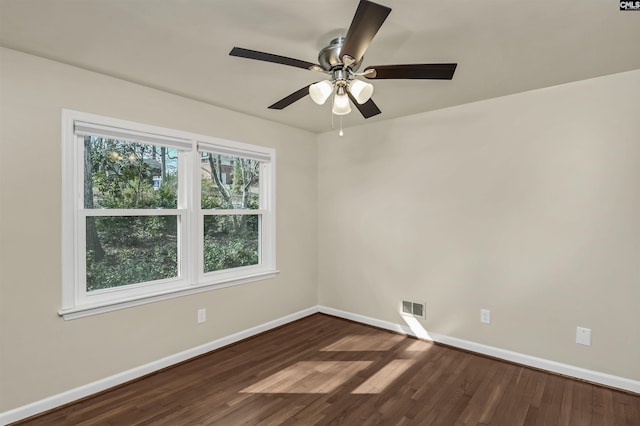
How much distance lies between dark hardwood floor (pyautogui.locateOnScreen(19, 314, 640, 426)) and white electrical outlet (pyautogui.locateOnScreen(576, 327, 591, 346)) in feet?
1.05

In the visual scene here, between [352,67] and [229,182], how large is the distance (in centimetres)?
208

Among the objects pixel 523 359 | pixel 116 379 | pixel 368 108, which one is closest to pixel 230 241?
pixel 116 379

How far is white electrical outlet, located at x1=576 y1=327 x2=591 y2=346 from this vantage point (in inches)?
105

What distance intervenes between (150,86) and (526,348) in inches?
155

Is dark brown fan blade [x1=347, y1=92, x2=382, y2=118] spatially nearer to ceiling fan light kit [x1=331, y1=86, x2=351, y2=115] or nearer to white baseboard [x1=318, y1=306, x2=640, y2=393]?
ceiling fan light kit [x1=331, y1=86, x2=351, y2=115]

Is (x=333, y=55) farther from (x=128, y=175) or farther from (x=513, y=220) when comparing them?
(x=513, y=220)

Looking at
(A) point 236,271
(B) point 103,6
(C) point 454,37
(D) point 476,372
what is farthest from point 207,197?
(D) point 476,372

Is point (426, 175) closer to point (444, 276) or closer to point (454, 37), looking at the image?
point (444, 276)

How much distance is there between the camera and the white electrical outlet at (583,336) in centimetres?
267

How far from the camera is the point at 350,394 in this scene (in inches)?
98.5

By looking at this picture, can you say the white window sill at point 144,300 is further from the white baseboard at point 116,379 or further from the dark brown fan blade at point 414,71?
the dark brown fan blade at point 414,71

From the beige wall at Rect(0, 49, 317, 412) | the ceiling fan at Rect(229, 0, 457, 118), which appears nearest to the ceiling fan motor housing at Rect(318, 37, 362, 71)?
the ceiling fan at Rect(229, 0, 457, 118)

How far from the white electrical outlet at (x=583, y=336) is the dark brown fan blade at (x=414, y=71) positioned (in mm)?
2335

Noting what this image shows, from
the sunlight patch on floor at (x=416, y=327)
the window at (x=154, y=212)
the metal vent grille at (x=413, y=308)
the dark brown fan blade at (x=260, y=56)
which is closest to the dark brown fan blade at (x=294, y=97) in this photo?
the dark brown fan blade at (x=260, y=56)
